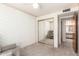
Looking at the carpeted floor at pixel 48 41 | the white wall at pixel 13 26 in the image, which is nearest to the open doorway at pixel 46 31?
the carpeted floor at pixel 48 41

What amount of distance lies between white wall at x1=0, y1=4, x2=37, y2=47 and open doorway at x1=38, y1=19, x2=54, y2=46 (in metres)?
1.07

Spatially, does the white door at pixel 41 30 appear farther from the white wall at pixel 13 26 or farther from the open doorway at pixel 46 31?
the white wall at pixel 13 26

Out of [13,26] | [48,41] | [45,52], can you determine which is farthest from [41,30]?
[45,52]

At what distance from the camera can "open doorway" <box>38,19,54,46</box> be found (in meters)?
Answer: 4.20

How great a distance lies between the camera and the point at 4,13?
318 centimetres

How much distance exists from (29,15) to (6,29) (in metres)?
1.07

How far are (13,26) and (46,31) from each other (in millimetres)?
1874

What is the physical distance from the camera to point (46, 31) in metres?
4.64

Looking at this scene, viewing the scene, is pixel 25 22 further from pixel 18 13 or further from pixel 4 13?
pixel 4 13

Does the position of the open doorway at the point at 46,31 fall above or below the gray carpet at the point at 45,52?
above

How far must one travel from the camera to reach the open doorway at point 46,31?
420 centimetres

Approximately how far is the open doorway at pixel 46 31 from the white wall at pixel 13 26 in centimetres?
107

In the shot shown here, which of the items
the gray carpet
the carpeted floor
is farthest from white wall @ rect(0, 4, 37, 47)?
the carpeted floor

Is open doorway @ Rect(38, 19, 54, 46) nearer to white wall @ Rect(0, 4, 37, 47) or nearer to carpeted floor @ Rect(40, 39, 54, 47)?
carpeted floor @ Rect(40, 39, 54, 47)
